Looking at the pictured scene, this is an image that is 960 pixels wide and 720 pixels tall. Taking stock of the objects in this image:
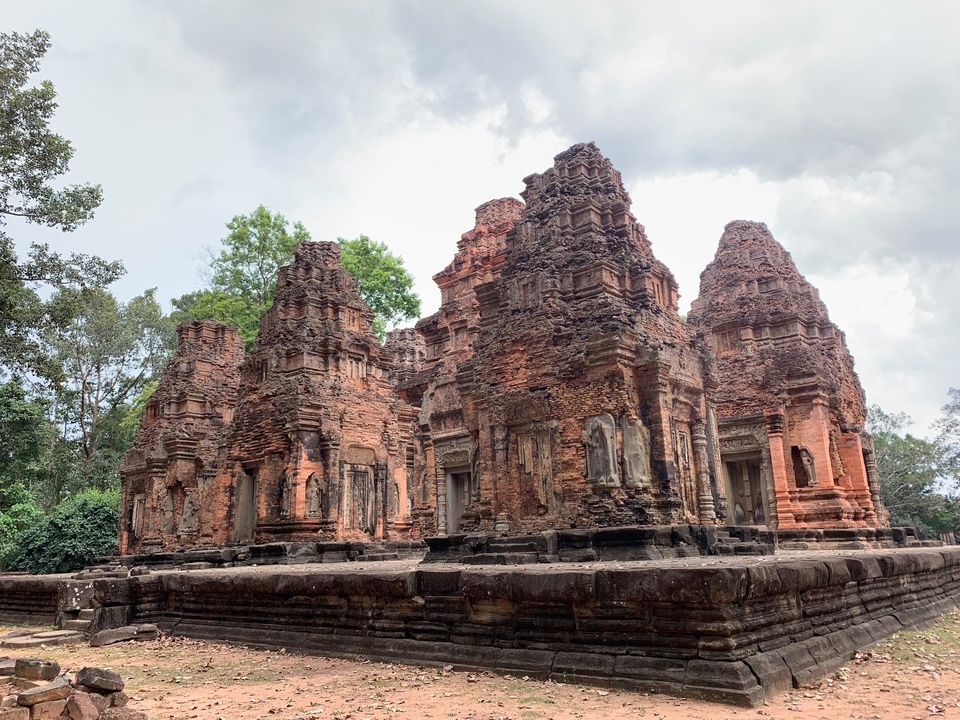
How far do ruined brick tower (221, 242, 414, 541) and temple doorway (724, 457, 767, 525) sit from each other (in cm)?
908

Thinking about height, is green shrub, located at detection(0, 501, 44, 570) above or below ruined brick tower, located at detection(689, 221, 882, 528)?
below

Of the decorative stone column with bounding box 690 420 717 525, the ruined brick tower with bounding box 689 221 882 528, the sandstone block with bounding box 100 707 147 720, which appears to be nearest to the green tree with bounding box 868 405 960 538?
the ruined brick tower with bounding box 689 221 882 528

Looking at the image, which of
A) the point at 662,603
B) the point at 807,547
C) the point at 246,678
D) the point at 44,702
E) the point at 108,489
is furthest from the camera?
the point at 108,489

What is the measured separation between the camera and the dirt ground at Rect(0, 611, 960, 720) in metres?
4.84

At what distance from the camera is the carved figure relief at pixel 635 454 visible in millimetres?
10312

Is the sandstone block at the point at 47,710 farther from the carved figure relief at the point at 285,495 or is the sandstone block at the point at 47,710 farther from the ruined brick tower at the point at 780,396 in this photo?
the ruined brick tower at the point at 780,396

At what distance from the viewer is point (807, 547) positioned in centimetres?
1522

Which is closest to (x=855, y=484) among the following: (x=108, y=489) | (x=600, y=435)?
(x=600, y=435)

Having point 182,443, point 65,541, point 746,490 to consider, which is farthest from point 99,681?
point 65,541

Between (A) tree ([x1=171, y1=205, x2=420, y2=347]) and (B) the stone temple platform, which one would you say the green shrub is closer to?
(A) tree ([x1=171, y1=205, x2=420, y2=347])

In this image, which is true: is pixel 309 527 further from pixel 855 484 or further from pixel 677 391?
pixel 855 484

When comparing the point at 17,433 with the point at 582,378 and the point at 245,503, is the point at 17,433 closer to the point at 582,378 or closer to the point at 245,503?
the point at 245,503

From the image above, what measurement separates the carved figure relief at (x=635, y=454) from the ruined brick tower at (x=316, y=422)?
772cm

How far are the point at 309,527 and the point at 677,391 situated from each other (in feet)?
27.1
